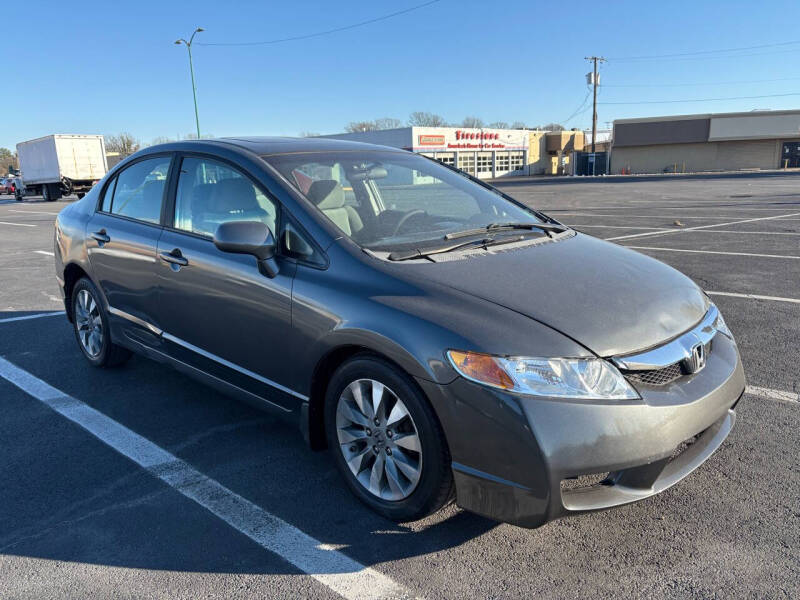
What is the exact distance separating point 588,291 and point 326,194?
1.43 metres

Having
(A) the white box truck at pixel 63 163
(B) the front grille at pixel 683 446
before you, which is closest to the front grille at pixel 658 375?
(B) the front grille at pixel 683 446

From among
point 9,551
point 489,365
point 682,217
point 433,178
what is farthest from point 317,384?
point 682,217

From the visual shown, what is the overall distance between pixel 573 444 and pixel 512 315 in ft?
1.79

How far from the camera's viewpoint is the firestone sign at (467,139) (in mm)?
59406

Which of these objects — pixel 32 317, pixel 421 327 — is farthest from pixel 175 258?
pixel 32 317

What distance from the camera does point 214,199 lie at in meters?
3.67

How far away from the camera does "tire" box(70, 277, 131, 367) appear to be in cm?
470

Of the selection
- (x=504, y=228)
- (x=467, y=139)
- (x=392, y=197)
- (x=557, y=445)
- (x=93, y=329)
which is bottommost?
(x=93, y=329)

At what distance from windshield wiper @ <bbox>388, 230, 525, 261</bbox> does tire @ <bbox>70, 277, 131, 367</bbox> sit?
8.71 feet

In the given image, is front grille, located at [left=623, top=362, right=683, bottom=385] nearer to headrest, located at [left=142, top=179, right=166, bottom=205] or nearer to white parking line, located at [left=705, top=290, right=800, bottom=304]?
headrest, located at [left=142, top=179, right=166, bottom=205]

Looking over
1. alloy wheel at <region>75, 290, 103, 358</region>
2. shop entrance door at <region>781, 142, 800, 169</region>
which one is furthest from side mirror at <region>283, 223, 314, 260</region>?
shop entrance door at <region>781, 142, 800, 169</region>

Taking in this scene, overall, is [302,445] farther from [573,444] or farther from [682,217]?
[682,217]

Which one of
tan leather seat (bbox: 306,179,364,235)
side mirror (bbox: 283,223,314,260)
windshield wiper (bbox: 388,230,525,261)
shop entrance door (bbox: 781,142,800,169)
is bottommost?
shop entrance door (bbox: 781,142,800,169)

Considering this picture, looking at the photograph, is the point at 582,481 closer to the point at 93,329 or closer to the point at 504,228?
the point at 504,228
